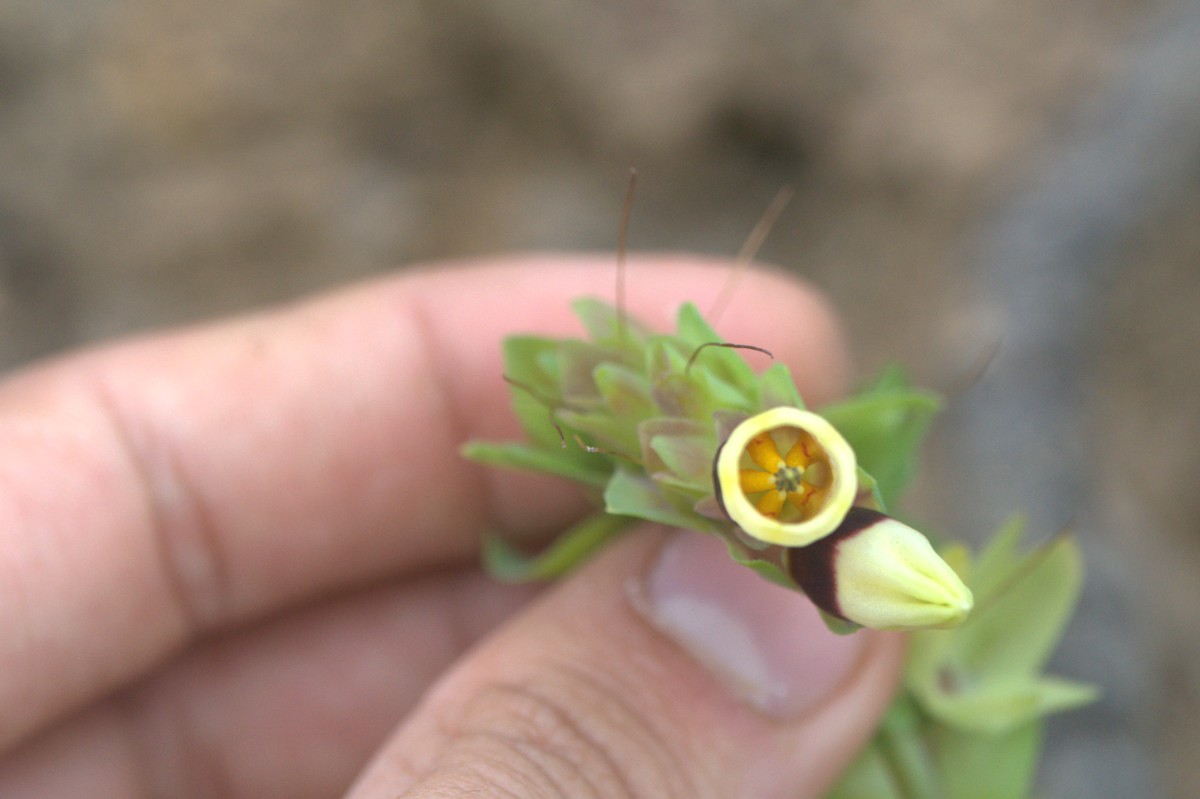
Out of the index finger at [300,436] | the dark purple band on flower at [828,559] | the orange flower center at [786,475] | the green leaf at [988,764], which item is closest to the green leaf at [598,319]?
the orange flower center at [786,475]

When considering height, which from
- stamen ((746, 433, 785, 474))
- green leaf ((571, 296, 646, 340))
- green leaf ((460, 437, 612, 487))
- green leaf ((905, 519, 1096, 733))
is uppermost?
green leaf ((571, 296, 646, 340))

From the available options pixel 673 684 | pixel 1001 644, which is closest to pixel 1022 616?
pixel 1001 644

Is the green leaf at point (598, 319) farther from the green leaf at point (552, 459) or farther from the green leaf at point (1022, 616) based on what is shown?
the green leaf at point (1022, 616)

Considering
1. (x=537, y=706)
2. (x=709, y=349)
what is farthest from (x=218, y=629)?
(x=709, y=349)

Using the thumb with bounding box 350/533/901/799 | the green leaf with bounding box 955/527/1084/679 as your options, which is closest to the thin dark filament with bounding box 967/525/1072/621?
the green leaf with bounding box 955/527/1084/679

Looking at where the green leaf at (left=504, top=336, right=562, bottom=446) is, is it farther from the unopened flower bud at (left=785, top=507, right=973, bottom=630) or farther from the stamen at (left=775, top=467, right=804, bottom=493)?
the unopened flower bud at (left=785, top=507, right=973, bottom=630)

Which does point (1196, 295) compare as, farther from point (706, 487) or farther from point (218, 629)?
point (218, 629)

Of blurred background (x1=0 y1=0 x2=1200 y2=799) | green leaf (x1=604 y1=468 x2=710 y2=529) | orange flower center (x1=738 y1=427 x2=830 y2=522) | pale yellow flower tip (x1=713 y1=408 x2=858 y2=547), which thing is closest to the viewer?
pale yellow flower tip (x1=713 y1=408 x2=858 y2=547)
